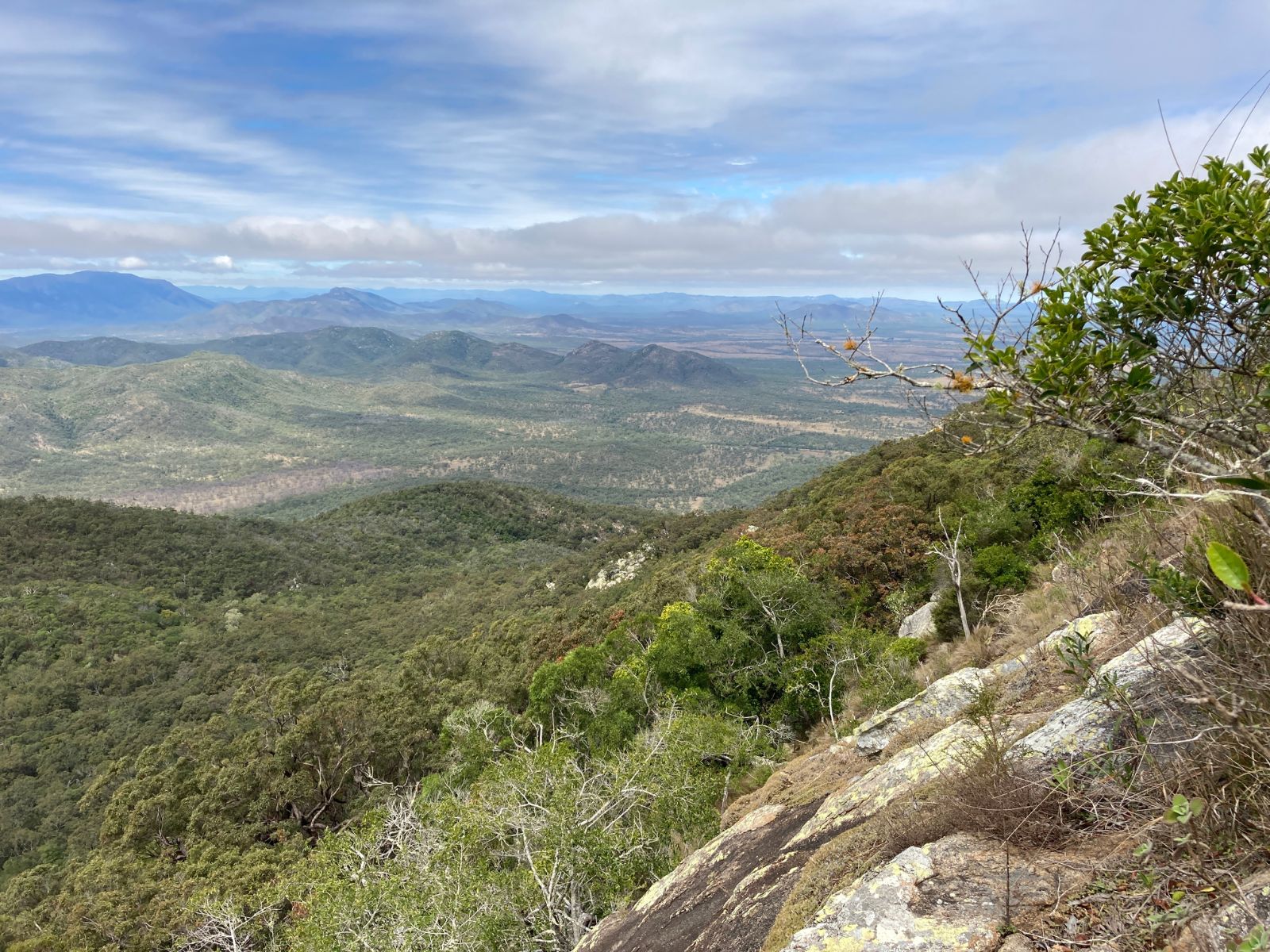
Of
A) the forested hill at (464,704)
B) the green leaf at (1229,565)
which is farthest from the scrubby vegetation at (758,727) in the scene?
the forested hill at (464,704)

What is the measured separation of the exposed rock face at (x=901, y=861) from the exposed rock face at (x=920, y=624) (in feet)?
23.9

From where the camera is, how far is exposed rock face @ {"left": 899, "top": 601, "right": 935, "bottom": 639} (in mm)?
14797

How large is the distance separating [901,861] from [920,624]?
525 inches

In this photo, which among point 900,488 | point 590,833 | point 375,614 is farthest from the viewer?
point 375,614

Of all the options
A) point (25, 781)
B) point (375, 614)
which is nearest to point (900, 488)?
point (25, 781)

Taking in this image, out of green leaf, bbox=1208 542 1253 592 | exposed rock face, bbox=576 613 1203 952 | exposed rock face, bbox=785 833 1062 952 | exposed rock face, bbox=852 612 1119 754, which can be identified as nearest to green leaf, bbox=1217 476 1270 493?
green leaf, bbox=1208 542 1253 592

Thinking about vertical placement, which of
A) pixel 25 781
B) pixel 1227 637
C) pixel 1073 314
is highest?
pixel 1073 314

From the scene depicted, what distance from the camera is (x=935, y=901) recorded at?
3617 mm

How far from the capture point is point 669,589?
2939 cm

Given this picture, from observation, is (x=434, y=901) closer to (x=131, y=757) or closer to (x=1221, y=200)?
(x=1221, y=200)

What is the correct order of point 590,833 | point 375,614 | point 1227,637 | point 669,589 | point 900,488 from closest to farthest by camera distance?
point 1227,637
point 590,833
point 900,488
point 669,589
point 375,614

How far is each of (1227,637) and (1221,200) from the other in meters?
2.16

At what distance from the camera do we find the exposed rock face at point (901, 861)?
11.5ft

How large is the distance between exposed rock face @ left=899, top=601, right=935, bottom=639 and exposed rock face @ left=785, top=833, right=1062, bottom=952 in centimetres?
1129
